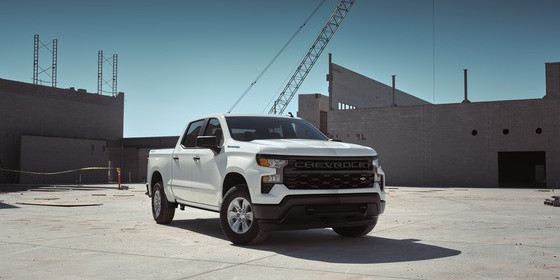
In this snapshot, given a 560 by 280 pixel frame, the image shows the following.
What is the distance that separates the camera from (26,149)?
51.9m

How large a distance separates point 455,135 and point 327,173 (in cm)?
3902

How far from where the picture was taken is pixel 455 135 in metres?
45.2

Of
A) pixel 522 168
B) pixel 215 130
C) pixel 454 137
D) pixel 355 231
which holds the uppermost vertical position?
pixel 454 137

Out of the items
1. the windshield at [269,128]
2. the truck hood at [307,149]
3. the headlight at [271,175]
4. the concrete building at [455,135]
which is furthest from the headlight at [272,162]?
the concrete building at [455,135]

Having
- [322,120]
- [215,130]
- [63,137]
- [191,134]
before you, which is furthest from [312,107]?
[215,130]

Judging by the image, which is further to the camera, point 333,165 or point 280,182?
point 333,165

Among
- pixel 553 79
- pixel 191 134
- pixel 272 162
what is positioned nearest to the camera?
pixel 272 162

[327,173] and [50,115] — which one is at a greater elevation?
[50,115]

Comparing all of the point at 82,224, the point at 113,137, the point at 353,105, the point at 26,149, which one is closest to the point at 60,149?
the point at 26,149

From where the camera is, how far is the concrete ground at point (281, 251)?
6453 millimetres

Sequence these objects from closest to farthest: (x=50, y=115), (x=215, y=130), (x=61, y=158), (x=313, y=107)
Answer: (x=215, y=130), (x=61, y=158), (x=50, y=115), (x=313, y=107)

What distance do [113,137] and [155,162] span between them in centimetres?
5621

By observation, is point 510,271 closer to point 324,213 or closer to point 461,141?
point 324,213

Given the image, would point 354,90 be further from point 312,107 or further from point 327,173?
point 327,173
